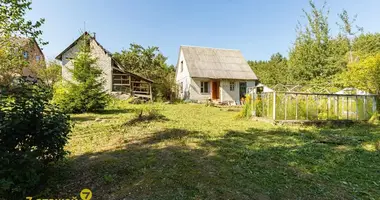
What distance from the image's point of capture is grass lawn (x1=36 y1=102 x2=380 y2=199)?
307cm

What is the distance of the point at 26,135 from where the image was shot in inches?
120

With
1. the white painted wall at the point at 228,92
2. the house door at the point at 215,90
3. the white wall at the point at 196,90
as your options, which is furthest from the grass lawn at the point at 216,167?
the house door at the point at 215,90

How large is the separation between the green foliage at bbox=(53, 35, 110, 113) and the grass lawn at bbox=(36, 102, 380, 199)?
5633 mm

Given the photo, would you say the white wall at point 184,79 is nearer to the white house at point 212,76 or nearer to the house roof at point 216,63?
the white house at point 212,76

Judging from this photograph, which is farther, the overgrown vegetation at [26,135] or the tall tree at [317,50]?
the tall tree at [317,50]

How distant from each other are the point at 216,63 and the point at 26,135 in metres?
20.5

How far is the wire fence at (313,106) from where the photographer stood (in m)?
9.18

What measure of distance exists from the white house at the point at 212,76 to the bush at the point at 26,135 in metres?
17.3

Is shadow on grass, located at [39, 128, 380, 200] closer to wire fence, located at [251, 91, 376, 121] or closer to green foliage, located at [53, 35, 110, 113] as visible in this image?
wire fence, located at [251, 91, 376, 121]

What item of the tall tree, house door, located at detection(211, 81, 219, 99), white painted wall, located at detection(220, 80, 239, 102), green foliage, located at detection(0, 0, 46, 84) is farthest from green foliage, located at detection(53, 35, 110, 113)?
the tall tree

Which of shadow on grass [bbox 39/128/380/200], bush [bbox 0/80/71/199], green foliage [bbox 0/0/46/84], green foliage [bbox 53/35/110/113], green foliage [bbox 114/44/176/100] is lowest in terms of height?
shadow on grass [bbox 39/128/380/200]

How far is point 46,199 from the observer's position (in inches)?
112

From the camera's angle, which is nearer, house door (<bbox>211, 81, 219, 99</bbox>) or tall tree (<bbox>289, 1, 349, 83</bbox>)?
tall tree (<bbox>289, 1, 349, 83</bbox>)

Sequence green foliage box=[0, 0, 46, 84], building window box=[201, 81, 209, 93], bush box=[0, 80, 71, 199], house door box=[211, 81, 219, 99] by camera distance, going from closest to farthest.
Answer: bush box=[0, 80, 71, 199]
green foliage box=[0, 0, 46, 84]
building window box=[201, 81, 209, 93]
house door box=[211, 81, 219, 99]
